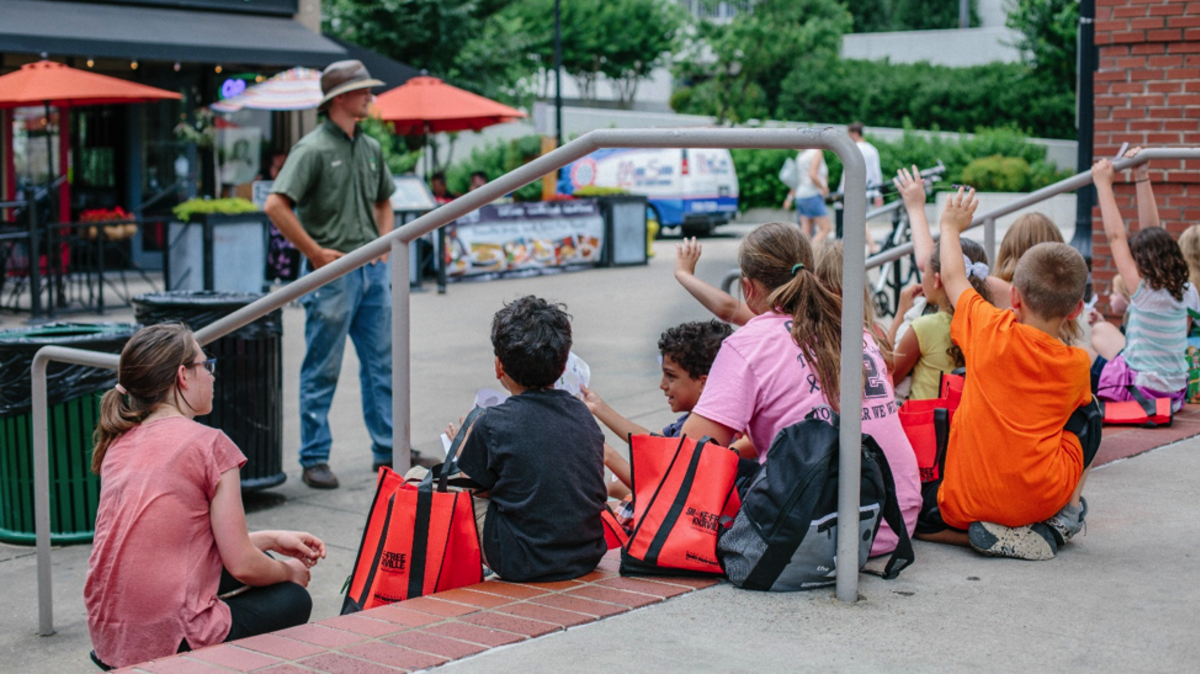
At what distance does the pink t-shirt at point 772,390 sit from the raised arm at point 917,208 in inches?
23.1

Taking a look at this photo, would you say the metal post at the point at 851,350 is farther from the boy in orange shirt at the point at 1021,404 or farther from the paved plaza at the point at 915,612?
the boy in orange shirt at the point at 1021,404

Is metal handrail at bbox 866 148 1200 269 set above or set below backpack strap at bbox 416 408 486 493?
above

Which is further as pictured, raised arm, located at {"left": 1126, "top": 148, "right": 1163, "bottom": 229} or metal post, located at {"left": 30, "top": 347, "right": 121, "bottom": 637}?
raised arm, located at {"left": 1126, "top": 148, "right": 1163, "bottom": 229}

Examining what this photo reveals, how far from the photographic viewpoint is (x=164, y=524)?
346 cm

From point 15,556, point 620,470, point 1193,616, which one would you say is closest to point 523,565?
point 620,470

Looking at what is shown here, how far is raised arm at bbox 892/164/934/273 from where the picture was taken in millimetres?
4188

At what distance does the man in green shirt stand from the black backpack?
3488mm

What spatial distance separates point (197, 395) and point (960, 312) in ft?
7.57

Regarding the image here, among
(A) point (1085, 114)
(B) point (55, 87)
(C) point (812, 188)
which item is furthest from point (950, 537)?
(B) point (55, 87)

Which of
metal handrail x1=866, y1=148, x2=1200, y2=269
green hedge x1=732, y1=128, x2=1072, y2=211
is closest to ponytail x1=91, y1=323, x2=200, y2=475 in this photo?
metal handrail x1=866, y1=148, x2=1200, y2=269

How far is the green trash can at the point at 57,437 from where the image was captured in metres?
5.61

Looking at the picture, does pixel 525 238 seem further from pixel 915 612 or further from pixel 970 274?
pixel 915 612

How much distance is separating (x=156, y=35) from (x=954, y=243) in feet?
48.5

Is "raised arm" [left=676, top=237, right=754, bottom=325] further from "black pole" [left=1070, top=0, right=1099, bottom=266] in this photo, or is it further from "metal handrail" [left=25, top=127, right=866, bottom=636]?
"black pole" [left=1070, top=0, right=1099, bottom=266]
